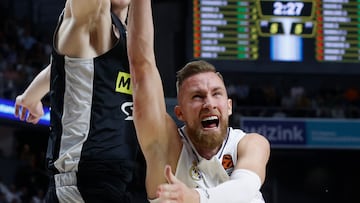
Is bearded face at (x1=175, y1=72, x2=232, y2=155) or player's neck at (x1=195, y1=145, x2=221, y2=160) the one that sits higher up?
bearded face at (x1=175, y1=72, x2=232, y2=155)

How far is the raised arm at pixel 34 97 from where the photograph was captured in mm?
3789

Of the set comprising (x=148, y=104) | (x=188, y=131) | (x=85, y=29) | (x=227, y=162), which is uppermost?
(x=85, y=29)

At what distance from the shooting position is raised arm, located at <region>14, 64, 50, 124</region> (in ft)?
12.4

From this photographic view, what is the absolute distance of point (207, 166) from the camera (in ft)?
9.75

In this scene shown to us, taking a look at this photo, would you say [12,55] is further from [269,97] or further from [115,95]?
[115,95]

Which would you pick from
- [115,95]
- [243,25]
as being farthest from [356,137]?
[115,95]

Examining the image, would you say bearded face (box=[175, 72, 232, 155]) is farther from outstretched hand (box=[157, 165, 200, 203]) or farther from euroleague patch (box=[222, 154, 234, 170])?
outstretched hand (box=[157, 165, 200, 203])

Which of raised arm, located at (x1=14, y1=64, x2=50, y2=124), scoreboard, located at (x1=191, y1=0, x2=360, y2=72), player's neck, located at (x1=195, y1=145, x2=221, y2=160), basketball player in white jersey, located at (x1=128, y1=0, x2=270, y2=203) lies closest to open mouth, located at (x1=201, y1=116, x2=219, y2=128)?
basketball player in white jersey, located at (x1=128, y1=0, x2=270, y2=203)

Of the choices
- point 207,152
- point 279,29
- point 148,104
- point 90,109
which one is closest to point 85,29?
point 90,109

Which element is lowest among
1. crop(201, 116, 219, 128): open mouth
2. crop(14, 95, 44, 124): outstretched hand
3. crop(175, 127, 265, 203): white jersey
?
crop(175, 127, 265, 203): white jersey

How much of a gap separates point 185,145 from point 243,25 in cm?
734

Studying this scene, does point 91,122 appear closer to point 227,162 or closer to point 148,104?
point 148,104

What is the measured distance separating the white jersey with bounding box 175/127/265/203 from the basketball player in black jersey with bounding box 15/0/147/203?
1.25 feet

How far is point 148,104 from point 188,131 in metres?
0.22
